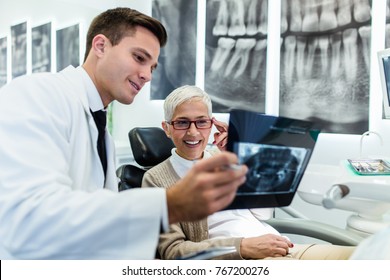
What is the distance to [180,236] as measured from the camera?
904 mm

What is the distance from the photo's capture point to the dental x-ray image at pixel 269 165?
0.65m

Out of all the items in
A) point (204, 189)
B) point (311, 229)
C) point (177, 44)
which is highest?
point (177, 44)

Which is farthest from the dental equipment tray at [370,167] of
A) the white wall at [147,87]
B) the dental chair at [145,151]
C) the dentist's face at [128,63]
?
the dental chair at [145,151]

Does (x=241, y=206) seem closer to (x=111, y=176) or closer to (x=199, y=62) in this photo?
(x=111, y=176)

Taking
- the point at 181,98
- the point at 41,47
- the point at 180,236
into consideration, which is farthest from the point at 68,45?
the point at 180,236

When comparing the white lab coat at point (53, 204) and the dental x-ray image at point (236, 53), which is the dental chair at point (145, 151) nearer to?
the dental x-ray image at point (236, 53)

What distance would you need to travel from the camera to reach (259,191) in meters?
0.69

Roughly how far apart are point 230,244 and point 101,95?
48 centimetres

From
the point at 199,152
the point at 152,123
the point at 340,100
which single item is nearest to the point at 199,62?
the point at 152,123

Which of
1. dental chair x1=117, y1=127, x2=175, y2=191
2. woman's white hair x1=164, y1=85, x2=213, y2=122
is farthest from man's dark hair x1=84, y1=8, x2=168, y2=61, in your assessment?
dental chair x1=117, y1=127, x2=175, y2=191

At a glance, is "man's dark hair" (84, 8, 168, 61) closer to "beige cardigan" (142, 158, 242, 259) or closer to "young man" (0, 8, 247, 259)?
"young man" (0, 8, 247, 259)

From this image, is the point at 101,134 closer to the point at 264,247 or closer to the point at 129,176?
the point at 264,247

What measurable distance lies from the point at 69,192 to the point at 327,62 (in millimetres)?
1708

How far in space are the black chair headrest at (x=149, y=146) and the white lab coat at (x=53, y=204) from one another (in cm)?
88
